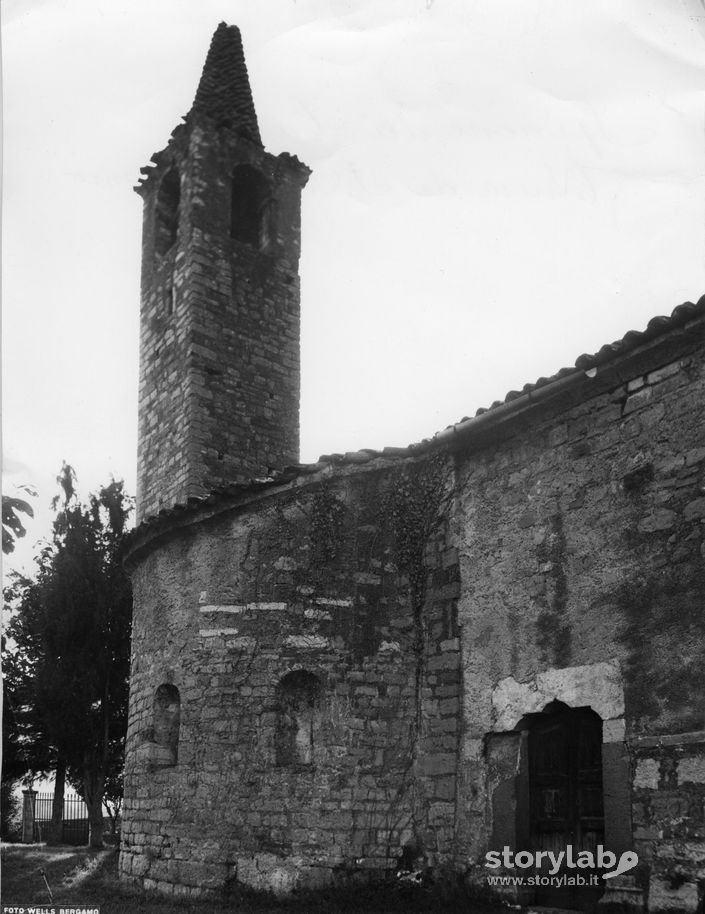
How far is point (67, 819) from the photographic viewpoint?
67.7 feet

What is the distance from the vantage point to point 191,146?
1609 cm

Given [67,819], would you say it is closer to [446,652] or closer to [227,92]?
[227,92]

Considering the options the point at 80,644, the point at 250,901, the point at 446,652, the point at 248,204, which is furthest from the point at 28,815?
the point at 446,652

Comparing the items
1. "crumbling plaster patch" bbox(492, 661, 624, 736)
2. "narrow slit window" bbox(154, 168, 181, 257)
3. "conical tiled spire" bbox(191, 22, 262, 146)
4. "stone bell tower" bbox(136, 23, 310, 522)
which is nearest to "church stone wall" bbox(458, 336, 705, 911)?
"crumbling plaster patch" bbox(492, 661, 624, 736)

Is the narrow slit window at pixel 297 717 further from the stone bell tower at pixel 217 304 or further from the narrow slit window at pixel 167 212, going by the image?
the narrow slit window at pixel 167 212

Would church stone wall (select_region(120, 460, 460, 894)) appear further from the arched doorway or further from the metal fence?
the metal fence

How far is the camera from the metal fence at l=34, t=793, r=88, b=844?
20250 millimetres

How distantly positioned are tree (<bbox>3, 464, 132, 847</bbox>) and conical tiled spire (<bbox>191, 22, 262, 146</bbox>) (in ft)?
22.2

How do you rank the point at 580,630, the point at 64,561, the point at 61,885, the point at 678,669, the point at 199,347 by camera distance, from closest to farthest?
the point at 678,669 < the point at 580,630 < the point at 61,885 < the point at 199,347 < the point at 64,561

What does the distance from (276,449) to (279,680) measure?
675 cm

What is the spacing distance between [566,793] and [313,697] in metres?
2.37

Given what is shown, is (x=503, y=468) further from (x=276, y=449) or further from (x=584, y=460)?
(x=276, y=449)

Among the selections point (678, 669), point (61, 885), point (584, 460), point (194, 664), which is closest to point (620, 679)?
point (678, 669)

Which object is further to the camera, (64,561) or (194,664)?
(64,561)
